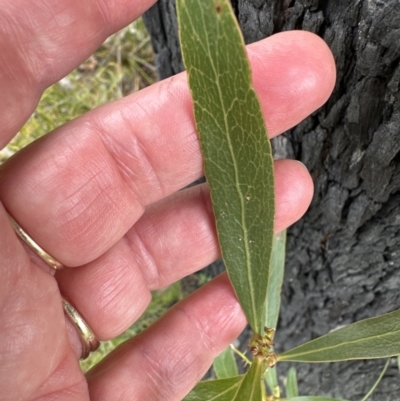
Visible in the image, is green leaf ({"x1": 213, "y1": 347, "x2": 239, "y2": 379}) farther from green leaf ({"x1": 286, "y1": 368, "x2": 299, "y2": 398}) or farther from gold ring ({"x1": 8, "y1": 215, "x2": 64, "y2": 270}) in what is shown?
gold ring ({"x1": 8, "y1": 215, "x2": 64, "y2": 270})

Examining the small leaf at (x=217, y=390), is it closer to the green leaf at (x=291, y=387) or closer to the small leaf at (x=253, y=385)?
the small leaf at (x=253, y=385)

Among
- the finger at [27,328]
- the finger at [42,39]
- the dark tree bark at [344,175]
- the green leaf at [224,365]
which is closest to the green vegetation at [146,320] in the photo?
the dark tree bark at [344,175]

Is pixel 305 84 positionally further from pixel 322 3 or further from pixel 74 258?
pixel 74 258

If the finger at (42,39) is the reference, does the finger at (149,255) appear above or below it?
below

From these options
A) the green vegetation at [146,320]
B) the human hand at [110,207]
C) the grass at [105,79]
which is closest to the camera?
the human hand at [110,207]

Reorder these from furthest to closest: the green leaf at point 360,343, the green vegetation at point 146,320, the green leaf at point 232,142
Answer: the green vegetation at point 146,320 → the green leaf at point 360,343 → the green leaf at point 232,142

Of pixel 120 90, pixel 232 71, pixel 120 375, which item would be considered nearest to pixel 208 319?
pixel 120 375

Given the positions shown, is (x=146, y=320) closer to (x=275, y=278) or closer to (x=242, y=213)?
(x=275, y=278)
